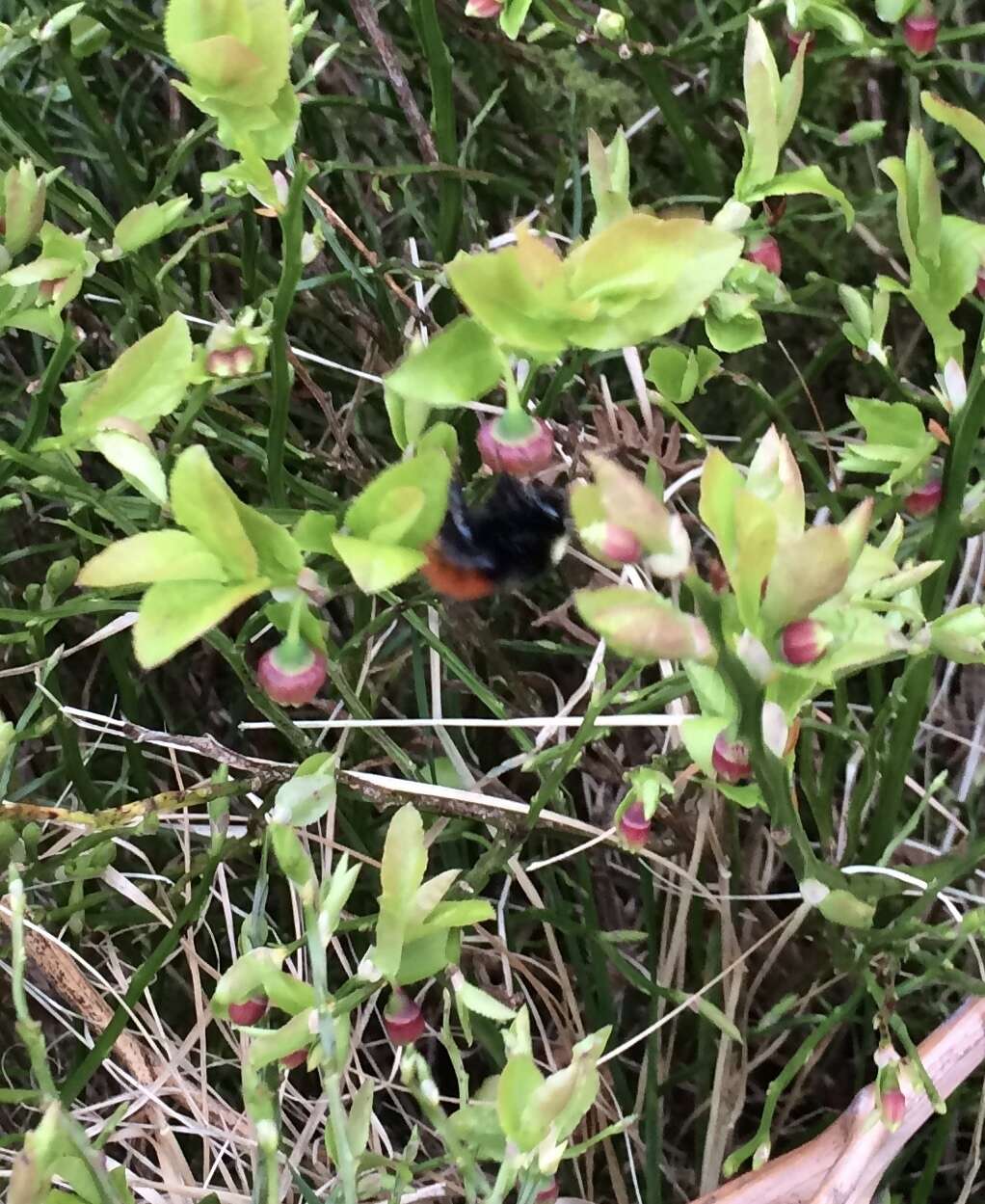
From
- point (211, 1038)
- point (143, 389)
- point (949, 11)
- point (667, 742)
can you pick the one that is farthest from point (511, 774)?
point (949, 11)

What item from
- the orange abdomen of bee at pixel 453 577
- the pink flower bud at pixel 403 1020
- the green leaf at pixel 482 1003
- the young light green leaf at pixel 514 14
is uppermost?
the young light green leaf at pixel 514 14

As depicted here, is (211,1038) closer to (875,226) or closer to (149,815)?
(149,815)

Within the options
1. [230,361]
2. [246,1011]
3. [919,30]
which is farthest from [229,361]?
[919,30]

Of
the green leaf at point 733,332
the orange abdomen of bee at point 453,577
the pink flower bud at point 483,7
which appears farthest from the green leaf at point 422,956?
the pink flower bud at point 483,7

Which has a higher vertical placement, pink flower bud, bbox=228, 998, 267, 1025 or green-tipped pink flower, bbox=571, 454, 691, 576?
green-tipped pink flower, bbox=571, 454, 691, 576

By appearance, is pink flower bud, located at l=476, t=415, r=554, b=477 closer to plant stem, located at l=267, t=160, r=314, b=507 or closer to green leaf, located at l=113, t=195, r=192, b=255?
plant stem, located at l=267, t=160, r=314, b=507

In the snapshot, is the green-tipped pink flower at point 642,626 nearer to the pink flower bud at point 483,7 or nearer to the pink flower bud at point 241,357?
the pink flower bud at point 241,357

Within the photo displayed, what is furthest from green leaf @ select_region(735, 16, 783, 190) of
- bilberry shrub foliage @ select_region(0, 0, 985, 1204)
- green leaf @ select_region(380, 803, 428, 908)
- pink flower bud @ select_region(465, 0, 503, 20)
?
green leaf @ select_region(380, 803, 428, 908)
